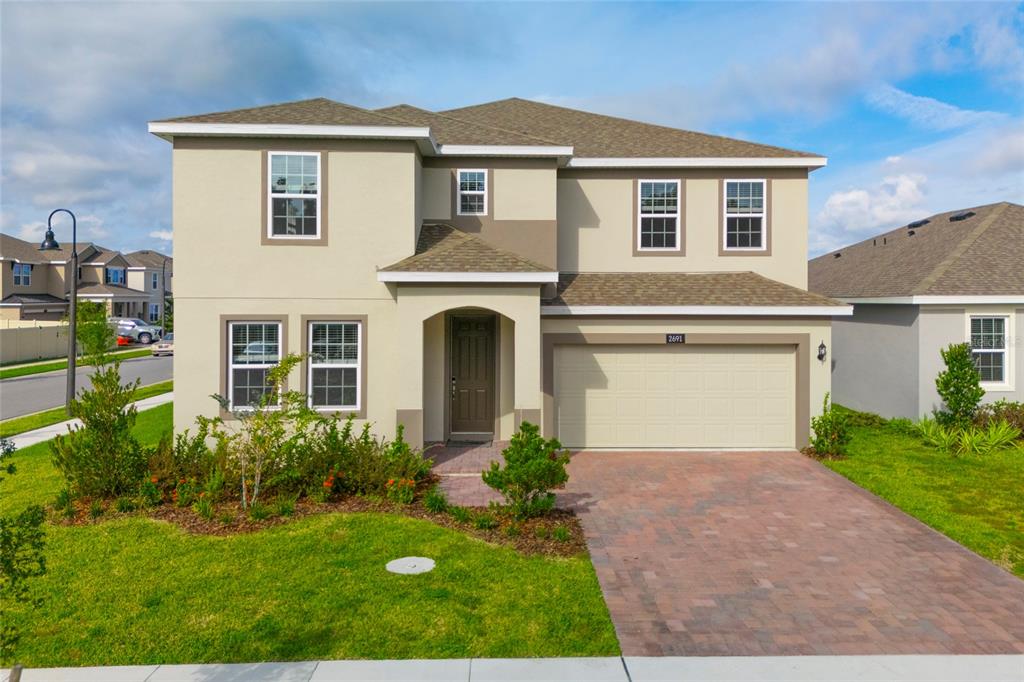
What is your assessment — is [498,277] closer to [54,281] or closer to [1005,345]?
[1005,345]

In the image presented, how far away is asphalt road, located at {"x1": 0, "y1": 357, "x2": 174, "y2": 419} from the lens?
67.9 feet

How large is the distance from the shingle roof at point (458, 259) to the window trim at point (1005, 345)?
10.2m

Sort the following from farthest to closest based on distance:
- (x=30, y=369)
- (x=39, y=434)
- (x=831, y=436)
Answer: (x=30, y=369) < (x=39, y=434) < (x=831, y=436)

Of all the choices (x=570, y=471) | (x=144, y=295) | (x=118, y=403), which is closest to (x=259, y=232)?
(x=118, y=403)

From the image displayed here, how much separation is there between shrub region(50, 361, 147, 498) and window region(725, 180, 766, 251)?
12101mm

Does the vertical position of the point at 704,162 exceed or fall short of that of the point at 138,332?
it exceeds it

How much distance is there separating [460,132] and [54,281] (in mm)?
51503

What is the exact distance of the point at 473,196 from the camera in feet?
47.1

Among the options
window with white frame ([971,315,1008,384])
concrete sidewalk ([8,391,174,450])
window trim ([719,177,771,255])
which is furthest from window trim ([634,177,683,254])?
concrete sidewalk ([8,391,174,450])

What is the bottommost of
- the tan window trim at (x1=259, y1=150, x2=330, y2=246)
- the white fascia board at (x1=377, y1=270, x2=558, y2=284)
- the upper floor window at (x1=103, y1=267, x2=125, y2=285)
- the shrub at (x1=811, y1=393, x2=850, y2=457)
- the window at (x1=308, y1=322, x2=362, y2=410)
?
the shrub at (x1=811, y1=393, x2=850, y2=457)

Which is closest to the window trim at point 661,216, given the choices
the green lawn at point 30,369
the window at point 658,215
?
the window at point 658,215

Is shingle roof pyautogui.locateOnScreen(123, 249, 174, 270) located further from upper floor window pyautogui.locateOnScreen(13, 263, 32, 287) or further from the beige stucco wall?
the beige stucco wall

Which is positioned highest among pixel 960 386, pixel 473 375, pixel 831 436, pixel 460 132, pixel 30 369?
pixel 460 132

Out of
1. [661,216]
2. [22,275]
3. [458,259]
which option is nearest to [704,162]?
[661,216]
